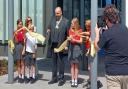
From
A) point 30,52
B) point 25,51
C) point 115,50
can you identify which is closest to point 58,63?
point 30,52

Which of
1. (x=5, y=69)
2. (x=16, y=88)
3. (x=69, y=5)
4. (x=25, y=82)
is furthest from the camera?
(x=69, y=5)

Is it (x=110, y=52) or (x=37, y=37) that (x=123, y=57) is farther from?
(x=37, y=37)

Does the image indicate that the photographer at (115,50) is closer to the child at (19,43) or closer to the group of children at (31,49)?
the group of children at (31,49)

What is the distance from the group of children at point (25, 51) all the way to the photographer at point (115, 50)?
18.5ft

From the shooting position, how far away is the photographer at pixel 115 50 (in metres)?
6.95

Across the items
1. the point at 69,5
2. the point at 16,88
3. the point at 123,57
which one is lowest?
the point at 16,88

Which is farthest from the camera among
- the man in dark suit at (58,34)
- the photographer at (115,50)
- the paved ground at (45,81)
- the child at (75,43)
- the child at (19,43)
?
the child at (19,43)

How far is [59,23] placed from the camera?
39.7ft

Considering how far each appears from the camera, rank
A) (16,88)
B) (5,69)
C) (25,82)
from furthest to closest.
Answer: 1. (5,69)
2. (25,82)
3. (16,88)

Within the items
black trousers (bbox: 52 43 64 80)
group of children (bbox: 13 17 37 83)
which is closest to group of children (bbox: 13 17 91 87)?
group of children (bbox: 13 17 37 83)

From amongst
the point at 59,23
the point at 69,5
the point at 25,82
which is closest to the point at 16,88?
the point at 25,82

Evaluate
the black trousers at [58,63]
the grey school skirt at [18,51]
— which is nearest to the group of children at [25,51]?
the grey school skirt at [18,51]

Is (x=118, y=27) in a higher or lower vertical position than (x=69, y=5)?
lower

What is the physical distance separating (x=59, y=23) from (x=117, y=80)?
5261 millimetres
